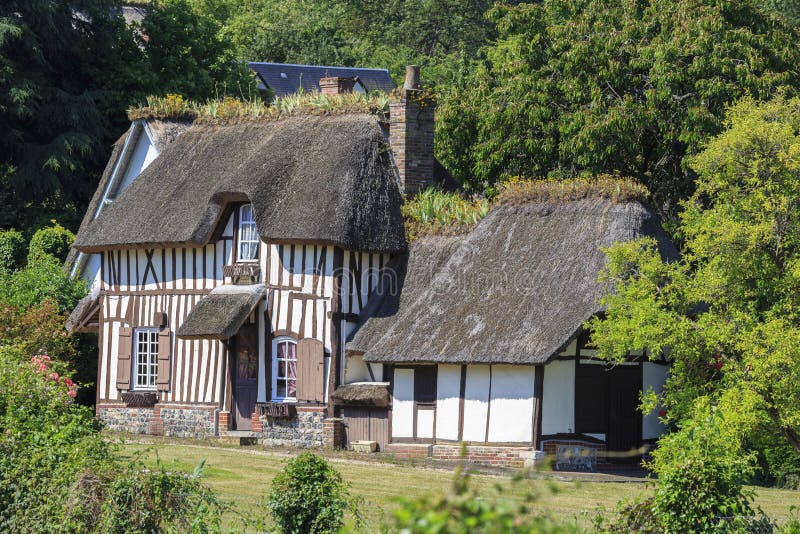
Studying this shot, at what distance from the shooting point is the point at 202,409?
87.7 feet

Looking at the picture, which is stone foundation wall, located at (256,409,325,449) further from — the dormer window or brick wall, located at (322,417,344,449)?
the dormer window

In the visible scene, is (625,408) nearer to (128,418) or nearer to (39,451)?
(128,418)

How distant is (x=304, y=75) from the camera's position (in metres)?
65.6

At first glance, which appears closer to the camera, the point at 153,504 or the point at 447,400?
the point at 153,504

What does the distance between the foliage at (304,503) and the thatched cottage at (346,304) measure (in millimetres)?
9195

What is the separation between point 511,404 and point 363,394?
314cm

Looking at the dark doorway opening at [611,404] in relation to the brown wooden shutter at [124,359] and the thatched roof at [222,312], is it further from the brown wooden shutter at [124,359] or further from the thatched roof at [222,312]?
the brown wooden shutter at [124,359]

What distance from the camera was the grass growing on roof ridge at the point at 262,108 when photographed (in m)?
27.1

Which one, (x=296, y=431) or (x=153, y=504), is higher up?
(x=153, y=504)

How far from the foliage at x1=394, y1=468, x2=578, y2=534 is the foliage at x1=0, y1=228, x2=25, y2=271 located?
→ 2899 centimetres

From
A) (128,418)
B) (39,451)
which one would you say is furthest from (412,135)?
(39,451)

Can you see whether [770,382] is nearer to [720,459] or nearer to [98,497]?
[720,459]

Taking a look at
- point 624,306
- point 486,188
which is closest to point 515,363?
point 624,306

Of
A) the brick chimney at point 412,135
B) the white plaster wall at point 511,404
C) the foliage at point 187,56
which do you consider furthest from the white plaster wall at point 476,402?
the foliage at point 187,56
